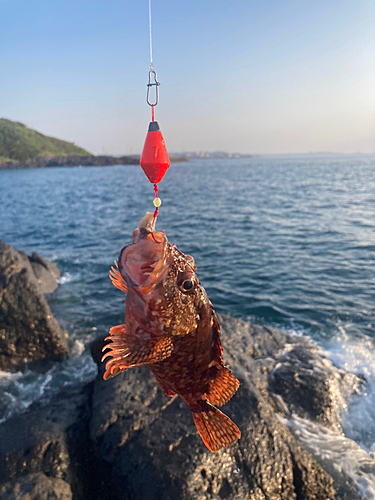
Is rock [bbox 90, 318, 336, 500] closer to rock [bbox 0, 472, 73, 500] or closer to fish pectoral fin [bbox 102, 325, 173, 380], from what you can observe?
rock [bbox 0, 472, 73, 500]

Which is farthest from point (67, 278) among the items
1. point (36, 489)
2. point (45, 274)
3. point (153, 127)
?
point (153, 127)

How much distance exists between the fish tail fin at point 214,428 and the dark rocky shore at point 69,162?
116 m

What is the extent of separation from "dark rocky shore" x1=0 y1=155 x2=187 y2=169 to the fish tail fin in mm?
115954

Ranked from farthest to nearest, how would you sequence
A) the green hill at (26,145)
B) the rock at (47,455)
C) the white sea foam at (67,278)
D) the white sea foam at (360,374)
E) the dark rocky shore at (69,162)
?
the dark rocky shore at (69,162) → the green hill at (26,145) → the white sea foam at (67,278) → the white sea foam at (360,374) → the rock at (47,455)

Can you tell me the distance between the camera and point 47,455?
4.69 metres

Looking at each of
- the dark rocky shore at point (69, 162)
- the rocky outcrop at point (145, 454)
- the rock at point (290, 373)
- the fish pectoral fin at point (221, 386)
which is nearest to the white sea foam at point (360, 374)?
the rock at point (290, 373)

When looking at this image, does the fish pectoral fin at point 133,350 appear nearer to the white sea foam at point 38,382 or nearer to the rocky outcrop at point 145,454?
the rocky outcrop at point 145,454

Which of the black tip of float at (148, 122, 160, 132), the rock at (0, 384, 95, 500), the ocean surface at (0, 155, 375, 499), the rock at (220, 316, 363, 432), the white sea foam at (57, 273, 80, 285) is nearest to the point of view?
the black tip of float at (148, 122, 160, 132)

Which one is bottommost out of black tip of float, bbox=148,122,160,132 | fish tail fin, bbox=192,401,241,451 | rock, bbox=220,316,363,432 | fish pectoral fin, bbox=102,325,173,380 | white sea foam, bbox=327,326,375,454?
white sea foam, bbox=327,326,375,454

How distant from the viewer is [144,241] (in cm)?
186

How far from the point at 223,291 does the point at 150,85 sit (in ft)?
37.1

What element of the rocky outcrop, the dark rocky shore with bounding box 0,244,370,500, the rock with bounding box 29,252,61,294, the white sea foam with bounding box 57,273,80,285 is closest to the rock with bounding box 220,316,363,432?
the dark rocky shore with bounding box 0,244,370,500

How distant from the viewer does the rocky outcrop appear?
14.0ft

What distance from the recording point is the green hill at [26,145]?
90.6 meters
